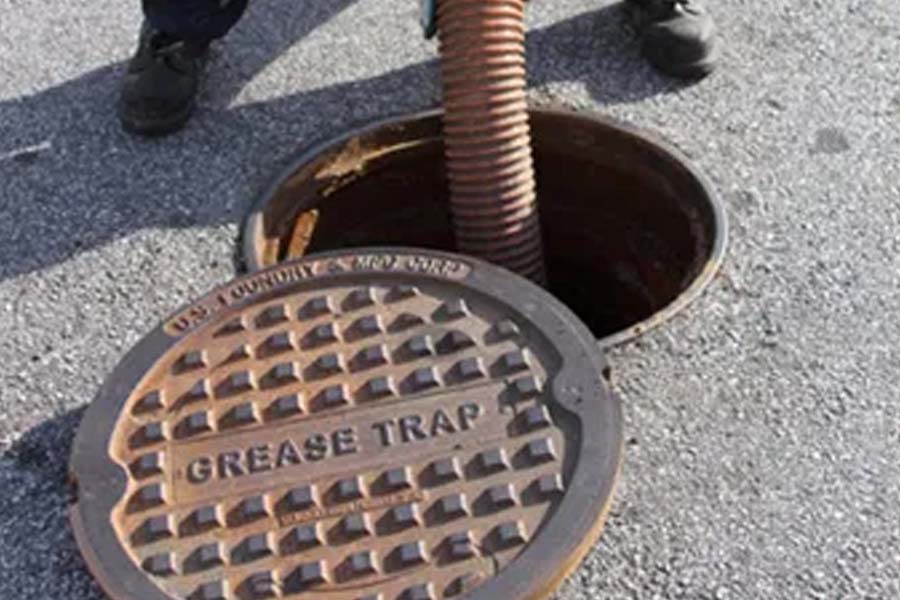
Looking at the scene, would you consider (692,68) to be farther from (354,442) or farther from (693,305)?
(354,442)

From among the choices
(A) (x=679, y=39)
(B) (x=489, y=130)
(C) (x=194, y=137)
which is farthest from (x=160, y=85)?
(A) (x=679, y=39)

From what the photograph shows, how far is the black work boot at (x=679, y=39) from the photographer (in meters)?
3.01

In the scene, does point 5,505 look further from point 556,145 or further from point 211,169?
point 556,145

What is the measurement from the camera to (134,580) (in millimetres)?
2043

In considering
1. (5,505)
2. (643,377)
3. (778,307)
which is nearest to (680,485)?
(643,377)

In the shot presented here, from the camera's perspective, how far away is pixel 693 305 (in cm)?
250

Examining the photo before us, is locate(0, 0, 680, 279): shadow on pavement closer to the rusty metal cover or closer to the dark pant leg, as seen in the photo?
the dark pant leg

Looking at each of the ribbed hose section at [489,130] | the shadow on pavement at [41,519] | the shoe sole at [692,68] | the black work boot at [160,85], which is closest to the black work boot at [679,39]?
the shoe sole at [692,68]

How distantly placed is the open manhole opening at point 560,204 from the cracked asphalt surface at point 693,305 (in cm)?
7

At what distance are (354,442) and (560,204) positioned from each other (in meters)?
0.99

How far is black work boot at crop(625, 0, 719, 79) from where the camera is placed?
3.01 metres

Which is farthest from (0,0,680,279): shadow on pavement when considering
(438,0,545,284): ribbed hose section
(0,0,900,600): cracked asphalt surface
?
(438,0,545,284): ribbed hose section

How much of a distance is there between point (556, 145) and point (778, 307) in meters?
0.65

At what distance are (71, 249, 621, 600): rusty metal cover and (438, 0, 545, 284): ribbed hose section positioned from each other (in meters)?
0.24
